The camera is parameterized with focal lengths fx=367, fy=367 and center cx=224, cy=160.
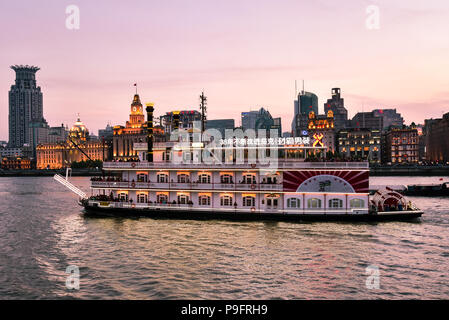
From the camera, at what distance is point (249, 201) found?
120 ft

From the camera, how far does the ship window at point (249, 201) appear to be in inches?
1431

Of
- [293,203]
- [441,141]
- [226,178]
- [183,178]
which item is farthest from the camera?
[441,141]

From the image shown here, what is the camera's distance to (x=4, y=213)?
48531 millimetres

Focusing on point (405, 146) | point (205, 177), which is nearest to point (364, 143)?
point (405, 146)

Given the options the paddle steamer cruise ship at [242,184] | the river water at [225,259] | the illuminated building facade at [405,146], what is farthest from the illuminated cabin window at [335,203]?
the illuminated building facade at [405,146]

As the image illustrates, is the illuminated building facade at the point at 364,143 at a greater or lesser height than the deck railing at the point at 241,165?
greater

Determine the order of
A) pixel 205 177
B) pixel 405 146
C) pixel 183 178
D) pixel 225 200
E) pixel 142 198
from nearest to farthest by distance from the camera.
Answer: pixel 225 200 → pixel 205 177 → pixel 183 178 → pixel 142 198 → pixel 405 146

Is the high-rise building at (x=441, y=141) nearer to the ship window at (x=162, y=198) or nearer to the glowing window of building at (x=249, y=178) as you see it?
the glowing window of building at (x=249, y=178)

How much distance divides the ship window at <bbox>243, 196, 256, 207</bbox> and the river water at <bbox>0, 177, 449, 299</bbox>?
80.8 inches

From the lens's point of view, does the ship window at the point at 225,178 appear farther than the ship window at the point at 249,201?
Yes

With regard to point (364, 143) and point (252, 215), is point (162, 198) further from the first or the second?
point (364, 143)

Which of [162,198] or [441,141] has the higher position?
[441,141]

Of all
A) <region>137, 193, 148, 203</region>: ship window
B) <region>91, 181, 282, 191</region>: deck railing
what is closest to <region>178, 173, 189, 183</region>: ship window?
<region>91, 181, 282, 191</region>: deck railing

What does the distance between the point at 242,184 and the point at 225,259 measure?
39.6ft
